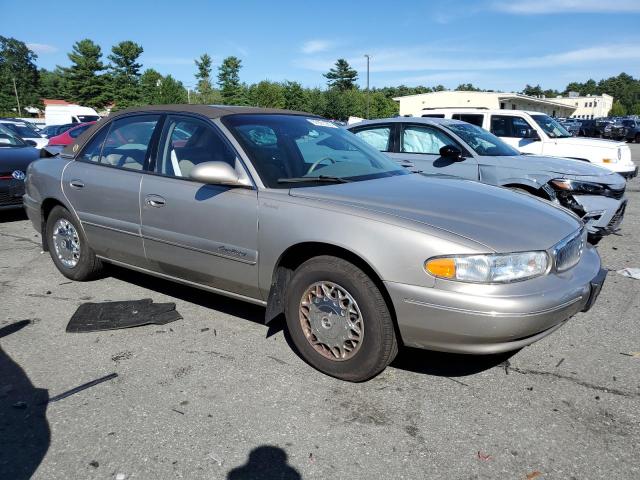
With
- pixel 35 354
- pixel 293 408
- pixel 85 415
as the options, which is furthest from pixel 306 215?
pixel 35 354

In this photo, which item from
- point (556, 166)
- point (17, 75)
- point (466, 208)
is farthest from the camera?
point (17, 75)

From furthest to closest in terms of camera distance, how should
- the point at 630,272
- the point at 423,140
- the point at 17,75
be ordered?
the point at 17,75 < the point at 423,140 < the point at 630,272

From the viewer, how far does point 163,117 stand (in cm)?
417

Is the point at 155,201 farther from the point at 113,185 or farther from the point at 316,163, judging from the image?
the point at 316,163

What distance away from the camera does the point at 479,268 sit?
2.69m

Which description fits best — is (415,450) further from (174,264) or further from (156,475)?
(174,264)

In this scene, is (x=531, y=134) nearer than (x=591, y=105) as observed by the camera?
Yes

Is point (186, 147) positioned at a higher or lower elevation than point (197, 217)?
higher

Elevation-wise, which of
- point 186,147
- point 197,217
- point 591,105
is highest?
point 591,105

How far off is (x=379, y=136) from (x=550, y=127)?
5.36 meters

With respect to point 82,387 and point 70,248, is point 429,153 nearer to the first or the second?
point 70,248

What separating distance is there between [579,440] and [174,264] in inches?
113

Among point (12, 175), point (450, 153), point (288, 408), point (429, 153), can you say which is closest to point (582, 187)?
point (450, 153)

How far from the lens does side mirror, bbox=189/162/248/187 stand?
336 centimetres
